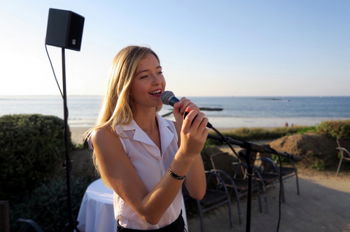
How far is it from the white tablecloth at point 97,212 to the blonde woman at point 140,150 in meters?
1.48

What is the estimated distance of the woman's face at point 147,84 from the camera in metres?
1.33

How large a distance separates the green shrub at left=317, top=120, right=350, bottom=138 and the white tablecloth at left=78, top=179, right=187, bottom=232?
23.3 ft

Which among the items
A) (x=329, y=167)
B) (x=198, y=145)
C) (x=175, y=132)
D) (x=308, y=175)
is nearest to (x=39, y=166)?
(x=175, y=132)

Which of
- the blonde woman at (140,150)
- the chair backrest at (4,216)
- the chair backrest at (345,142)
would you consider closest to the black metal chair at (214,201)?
the chair backrest at (4,216)

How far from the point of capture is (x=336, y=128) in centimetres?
820

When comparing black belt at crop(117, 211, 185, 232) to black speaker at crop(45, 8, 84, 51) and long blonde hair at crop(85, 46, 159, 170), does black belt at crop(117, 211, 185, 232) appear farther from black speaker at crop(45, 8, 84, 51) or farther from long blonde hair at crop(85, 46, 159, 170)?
black speaker at crop(45, 8, 84, 51)

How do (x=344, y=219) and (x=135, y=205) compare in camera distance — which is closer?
(x=135, y=205)

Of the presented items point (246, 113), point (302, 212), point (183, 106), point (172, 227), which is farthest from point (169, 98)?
point (246, 113)

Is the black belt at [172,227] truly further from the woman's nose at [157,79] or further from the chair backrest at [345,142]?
the chair backrest at [345,142]

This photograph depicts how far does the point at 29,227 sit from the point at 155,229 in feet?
5.52

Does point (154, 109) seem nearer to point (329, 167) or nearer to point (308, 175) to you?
point (308, 175)

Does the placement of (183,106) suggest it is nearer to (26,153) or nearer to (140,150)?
(140,150)

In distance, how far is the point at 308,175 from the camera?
7.29 metres

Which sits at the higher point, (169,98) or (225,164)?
(169,98)
